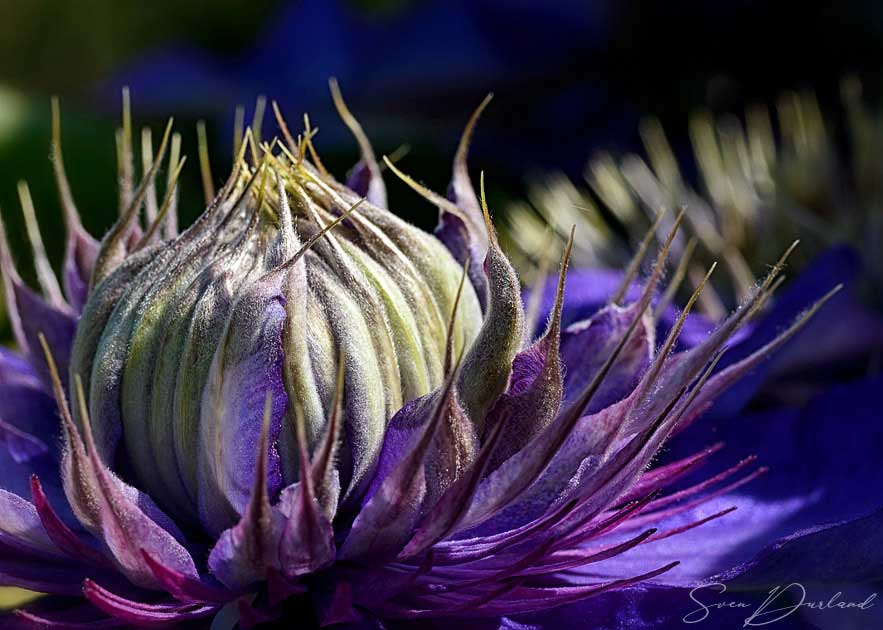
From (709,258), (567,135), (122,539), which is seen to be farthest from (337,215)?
(567,135)

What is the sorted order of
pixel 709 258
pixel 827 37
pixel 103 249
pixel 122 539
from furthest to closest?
1. pixel 827 37
2. pixel 709 258
3. pixel 103 249
4. pixel 122 539

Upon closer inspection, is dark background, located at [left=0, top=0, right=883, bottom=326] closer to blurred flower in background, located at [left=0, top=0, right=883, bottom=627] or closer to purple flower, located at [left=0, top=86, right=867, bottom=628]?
blurred flower in background, located at [left=0, top=0, right=883, bottom=627]

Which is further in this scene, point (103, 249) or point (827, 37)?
point (827, 37)

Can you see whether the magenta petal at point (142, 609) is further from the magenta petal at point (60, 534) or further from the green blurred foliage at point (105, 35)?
the green blurred foliage at point (105, 35)

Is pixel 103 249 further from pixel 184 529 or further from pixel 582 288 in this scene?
pixel 582 288

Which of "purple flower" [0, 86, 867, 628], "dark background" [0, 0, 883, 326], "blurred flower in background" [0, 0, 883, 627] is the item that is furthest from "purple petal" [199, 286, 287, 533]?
"dark background" [0, 0, 883, 326]

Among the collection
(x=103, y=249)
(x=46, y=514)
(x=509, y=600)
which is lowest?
(x=509, y=600)

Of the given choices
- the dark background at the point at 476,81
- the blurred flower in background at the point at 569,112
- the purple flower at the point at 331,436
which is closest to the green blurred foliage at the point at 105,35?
the blurred flower in background at the point at 569,112
